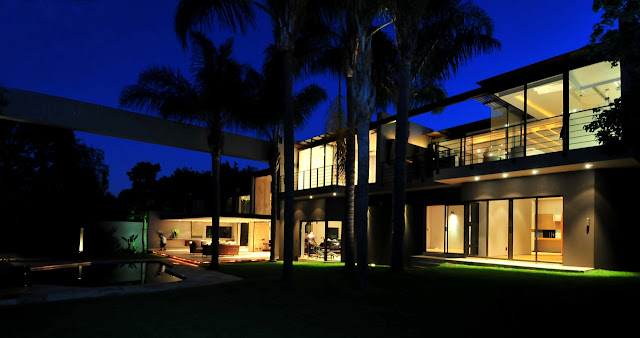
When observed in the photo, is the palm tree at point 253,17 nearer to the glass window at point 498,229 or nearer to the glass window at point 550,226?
the glass window at point 498,229

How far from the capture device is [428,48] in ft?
47.0

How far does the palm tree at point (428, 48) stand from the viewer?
12.3 metres

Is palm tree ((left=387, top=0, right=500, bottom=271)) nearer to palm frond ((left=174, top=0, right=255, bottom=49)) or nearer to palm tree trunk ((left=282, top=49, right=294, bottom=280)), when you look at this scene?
palm tree trunk ((left=282, top=49, right=294, bottom=280))

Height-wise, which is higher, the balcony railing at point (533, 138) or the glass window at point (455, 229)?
the balcony railing at point (533, 138)

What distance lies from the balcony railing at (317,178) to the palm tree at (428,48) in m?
6.20

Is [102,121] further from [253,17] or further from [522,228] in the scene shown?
[522,228]

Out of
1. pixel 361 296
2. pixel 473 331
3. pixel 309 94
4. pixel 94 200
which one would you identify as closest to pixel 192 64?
pixel 309 94

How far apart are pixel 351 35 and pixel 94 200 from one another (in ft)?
86.9

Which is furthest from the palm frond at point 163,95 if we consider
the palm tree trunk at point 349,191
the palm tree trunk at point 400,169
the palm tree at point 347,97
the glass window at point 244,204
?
the glass window at point 244,204

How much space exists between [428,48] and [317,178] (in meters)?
8.13

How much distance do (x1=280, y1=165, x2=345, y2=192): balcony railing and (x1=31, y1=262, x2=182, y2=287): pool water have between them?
7.30 m

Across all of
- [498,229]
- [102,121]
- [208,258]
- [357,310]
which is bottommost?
[208,258]

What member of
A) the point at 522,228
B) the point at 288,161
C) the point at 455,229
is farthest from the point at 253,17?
the point at 455,229

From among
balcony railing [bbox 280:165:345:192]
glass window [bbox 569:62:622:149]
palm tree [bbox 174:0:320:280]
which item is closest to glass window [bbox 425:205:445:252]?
balcony railing [bbox 280:165:345:192]
